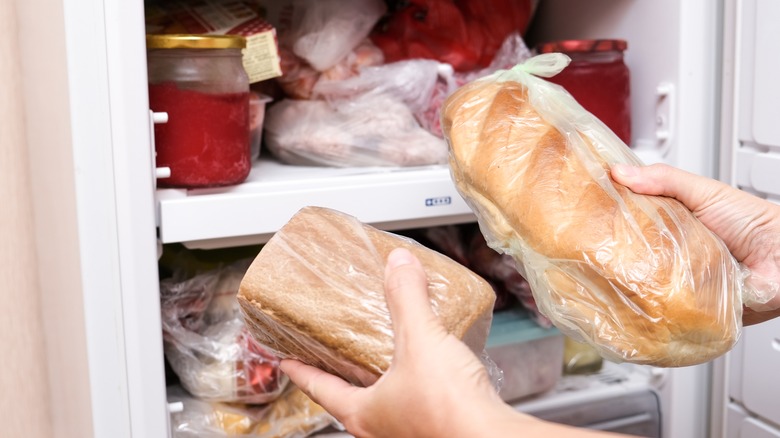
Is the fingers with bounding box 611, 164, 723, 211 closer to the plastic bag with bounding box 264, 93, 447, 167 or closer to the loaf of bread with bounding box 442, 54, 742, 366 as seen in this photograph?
the loaf of bread with bounding box 442, 54, 742, 366

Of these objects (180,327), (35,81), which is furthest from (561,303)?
(35,81)

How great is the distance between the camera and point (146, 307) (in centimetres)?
88

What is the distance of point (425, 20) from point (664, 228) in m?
0.62

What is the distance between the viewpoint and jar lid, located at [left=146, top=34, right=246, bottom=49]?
2.91ft

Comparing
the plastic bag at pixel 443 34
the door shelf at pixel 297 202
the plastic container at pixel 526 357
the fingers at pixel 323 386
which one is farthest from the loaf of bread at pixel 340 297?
the plastic bag at pixel 443 34

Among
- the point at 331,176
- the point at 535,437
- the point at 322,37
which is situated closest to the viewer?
the point at 535,437

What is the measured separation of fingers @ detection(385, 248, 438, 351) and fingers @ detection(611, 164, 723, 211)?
26cm

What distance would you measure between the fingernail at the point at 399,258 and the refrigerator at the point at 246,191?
292mm

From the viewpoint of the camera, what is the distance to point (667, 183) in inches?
32.4

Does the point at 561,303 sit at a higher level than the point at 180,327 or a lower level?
higher

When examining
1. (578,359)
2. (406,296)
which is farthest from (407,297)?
(578,359)

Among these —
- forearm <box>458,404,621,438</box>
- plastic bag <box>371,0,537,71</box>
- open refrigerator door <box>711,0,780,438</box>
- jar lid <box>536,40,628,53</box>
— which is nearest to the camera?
forearm <box>458,404,621,438</box>

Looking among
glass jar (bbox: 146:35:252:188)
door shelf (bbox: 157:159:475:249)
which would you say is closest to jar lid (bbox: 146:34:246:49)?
glass jar (bbox: 146:35:252:188)

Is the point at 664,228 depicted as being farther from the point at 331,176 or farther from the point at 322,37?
the point at 322,37
